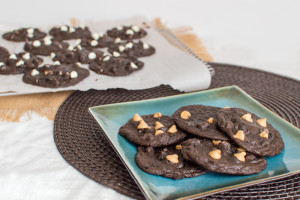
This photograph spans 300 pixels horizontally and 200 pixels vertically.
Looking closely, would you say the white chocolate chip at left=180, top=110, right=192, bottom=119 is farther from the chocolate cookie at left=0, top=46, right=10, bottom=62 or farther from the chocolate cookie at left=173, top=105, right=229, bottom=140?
the chocolate cookie at left=0, top=46, right=10, bottom=62

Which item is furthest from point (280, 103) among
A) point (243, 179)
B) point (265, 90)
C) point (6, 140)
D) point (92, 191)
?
point (6, 140)

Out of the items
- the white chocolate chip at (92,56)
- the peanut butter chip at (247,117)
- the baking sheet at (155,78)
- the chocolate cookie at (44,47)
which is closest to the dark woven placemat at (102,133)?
the baking sheet at (155,78)

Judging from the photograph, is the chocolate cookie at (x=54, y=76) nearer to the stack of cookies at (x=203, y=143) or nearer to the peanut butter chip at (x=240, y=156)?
the stack of cookies at (x=203, y=143)

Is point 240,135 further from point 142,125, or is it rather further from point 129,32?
point 129,32

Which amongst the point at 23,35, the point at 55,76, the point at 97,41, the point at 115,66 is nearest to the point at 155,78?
the point at 115,66

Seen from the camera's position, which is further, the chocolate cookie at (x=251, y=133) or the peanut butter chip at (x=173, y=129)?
the peanut butter chip at (x=173, y=129)

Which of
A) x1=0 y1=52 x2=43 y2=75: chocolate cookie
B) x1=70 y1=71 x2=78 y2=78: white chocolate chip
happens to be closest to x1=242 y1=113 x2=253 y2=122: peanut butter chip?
x1=70 y1=71 x2=78 y2=78: white chocolate chip
